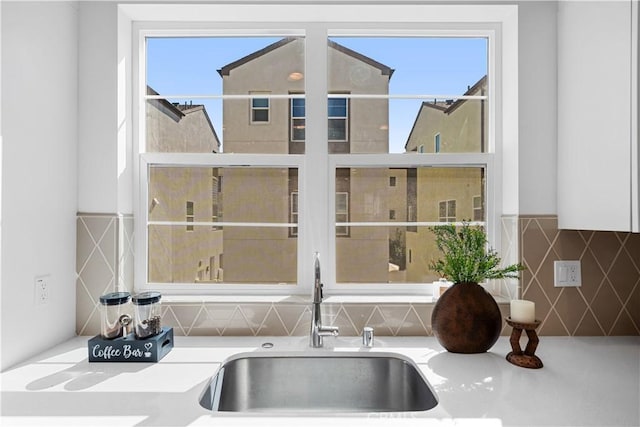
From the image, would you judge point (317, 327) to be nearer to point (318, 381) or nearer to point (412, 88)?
point (318, 381)

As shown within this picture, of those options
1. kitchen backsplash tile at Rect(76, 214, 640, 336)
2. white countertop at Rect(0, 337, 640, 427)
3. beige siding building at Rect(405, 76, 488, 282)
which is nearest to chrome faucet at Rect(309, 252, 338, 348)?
white countertop at Rect(0, 337, 640, 427)

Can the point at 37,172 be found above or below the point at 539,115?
below

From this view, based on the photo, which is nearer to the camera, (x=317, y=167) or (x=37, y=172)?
(x=37, y=172)

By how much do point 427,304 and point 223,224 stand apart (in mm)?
931

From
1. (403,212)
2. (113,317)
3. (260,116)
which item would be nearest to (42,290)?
(113,317)

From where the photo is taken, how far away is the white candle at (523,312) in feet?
4.39

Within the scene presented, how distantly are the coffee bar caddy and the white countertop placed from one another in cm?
4

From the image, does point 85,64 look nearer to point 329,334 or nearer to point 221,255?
point 221,255

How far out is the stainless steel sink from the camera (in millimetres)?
1437

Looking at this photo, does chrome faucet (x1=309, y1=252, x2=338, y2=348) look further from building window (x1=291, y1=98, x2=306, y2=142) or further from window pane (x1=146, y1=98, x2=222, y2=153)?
window pane (x1=146, y1=98, x2=222, y2=153)

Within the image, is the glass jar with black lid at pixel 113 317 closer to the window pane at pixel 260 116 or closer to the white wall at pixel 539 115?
the window pane at pixel 260 116

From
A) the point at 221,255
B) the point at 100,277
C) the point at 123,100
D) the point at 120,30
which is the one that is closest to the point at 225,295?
the point at 221,255

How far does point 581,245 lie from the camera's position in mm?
1649

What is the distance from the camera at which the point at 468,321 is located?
4.59 feet
